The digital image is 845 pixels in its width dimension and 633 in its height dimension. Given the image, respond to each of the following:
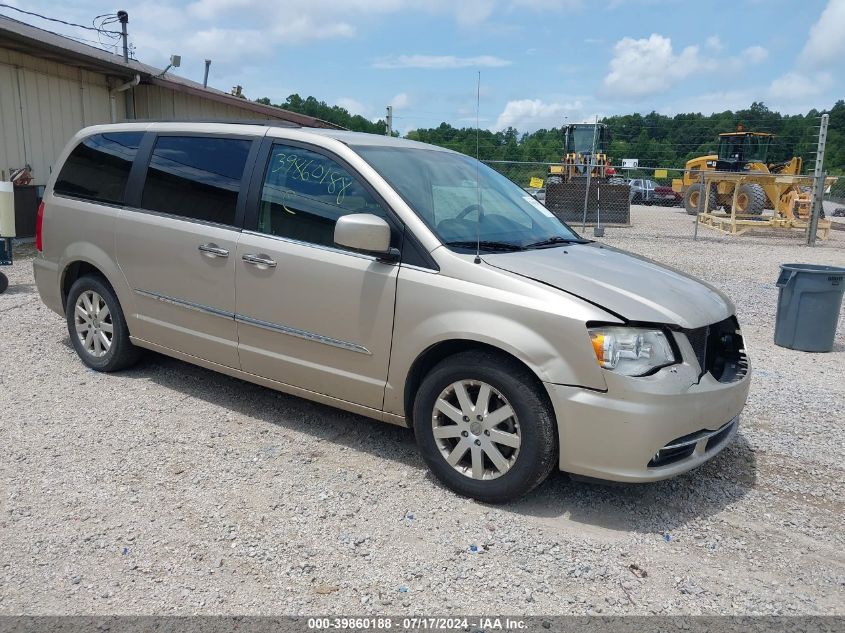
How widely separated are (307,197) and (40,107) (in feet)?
38.1

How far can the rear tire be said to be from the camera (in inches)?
206

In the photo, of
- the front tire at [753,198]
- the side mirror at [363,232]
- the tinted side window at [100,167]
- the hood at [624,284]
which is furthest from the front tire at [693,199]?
the side mirror at [363,232]

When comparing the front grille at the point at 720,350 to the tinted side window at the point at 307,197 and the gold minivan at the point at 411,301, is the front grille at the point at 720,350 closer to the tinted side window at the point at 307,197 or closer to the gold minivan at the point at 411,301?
the gold minivan at the point at 411,301

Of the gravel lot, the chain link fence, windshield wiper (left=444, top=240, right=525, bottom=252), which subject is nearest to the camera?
the gravel lot

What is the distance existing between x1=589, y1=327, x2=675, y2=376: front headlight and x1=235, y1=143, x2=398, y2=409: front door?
1.14 metres

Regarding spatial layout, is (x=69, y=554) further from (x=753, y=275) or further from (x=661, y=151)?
(x=661, y=151)

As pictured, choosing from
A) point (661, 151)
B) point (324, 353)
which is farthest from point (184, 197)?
point (661, 151)

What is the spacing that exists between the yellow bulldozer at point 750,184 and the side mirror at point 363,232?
2039cm

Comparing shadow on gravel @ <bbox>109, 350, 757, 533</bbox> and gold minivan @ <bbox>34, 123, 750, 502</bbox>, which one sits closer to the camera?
gold minivan @ <bbox>34, 123, 750, 502</bbox>

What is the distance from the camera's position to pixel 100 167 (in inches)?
209

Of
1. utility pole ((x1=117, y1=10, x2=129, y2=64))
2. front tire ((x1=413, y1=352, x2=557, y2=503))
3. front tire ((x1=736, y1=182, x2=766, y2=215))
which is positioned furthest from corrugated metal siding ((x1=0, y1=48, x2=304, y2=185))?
front tire ((x1=736, y1=182, x2=766, y2=215))

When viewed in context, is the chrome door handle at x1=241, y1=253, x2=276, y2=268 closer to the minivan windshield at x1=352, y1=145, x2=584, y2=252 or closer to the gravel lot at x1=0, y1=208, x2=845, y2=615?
the minivan windshield at x1=352, y1=145, x2=584, y2=252

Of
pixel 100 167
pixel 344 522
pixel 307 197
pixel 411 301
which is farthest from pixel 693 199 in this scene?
pixel 344 522

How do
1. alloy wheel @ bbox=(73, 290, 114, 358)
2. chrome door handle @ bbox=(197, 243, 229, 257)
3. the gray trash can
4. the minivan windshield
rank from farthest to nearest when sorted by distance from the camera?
the gray trash can, alloy wheel @ bbox=(73, 290, 114, 358), chrome door handle @ bbox=(197, 243, 229, 257), the minivan windshield
